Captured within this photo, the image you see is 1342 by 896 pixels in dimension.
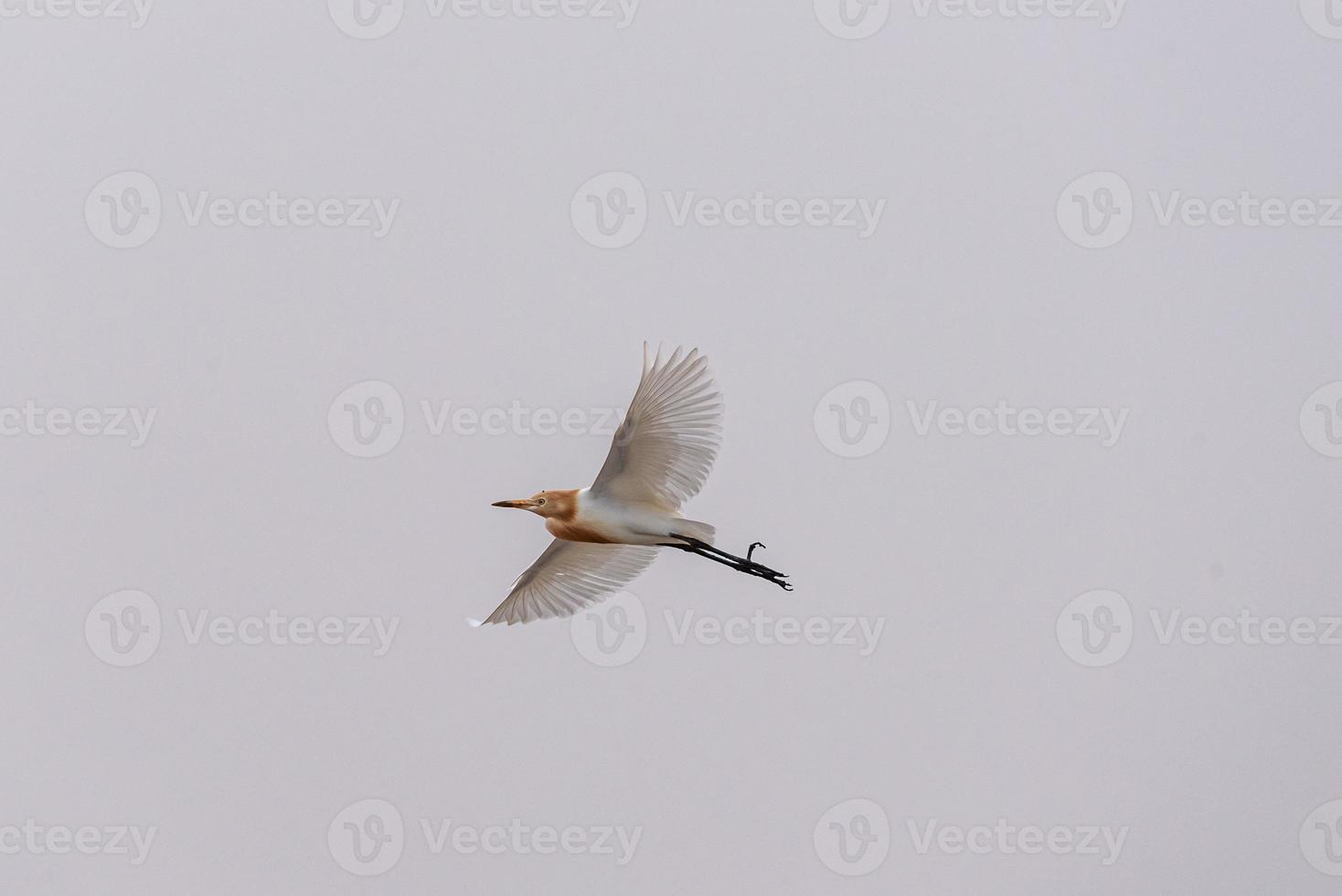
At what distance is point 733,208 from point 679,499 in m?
2.55

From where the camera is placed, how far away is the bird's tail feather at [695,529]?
404 cm

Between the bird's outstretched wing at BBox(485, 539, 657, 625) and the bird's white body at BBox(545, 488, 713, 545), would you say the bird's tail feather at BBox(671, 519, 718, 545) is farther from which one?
the bird's outstretched wing at BBox(485, 539, 657, 625)

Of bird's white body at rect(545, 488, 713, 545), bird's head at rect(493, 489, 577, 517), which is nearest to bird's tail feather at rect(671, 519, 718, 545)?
bird's white body at rect(545, 488, 713, 545)

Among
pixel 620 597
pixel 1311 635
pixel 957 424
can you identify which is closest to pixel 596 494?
pixel 620 597

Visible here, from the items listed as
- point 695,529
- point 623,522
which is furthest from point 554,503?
point 695,529

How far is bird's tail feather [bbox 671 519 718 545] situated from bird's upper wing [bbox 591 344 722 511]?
0.08m

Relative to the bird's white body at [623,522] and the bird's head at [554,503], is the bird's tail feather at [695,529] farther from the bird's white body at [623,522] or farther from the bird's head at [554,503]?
the bird's head at [554,503]

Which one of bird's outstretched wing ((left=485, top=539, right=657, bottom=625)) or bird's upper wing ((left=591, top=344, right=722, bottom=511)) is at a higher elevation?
bird's upper wing ((left=591, top=344, right=722, bottom=511))

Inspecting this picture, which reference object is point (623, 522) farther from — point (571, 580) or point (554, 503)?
point (571, 580)

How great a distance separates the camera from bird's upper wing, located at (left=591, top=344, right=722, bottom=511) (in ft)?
12.7

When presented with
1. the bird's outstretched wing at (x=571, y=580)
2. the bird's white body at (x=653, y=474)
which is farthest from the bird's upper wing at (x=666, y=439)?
the bird's outstretched wing at (x=571, y=580)

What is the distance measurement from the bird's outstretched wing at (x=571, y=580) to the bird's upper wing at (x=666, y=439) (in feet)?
1.24

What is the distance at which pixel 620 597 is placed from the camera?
627 centimetres

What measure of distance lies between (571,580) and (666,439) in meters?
0.69
